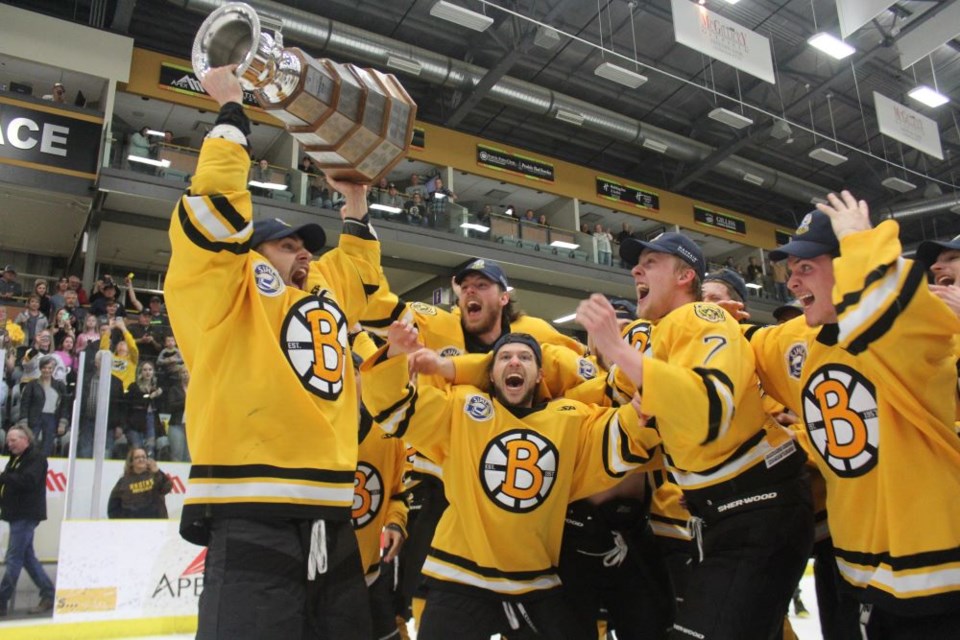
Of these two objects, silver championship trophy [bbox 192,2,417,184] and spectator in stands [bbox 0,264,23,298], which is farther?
Answer: spectator in stands [bbox 0,264,23,298]

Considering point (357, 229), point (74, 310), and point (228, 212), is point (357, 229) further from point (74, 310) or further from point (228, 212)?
point (74, 310)

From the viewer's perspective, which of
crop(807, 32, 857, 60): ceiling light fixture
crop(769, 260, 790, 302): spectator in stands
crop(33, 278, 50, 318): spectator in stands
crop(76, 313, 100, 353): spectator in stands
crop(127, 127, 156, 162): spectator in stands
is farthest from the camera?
crop(769, 260, 790, 302): spectator in stands

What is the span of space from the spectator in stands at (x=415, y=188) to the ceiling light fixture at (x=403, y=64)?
7.94 feet

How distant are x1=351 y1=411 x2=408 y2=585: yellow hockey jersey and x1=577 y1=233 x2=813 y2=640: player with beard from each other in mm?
1652

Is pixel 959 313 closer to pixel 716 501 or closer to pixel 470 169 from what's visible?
pixel 716 501

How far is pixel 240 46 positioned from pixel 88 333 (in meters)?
8.01

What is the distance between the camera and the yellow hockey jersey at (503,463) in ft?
9.02

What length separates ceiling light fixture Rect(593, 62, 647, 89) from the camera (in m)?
12.5

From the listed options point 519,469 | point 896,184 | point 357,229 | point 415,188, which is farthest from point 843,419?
point 896,184

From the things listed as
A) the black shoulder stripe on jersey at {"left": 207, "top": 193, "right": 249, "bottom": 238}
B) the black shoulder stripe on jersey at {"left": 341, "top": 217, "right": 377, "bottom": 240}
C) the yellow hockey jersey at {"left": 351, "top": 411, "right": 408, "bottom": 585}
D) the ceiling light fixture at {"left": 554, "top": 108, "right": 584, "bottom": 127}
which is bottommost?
the yellow hockey jersey at {"left": 351, "top": 411, "right": 408, "bottom": 585}

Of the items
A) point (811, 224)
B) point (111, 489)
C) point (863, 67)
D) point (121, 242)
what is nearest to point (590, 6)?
point (863, 67)

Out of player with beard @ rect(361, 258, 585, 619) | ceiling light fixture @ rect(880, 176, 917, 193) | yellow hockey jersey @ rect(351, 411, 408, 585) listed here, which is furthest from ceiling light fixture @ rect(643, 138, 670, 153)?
yellow hockey jersey @ rect(351, 411, 408, 585)

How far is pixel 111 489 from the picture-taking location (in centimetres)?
658

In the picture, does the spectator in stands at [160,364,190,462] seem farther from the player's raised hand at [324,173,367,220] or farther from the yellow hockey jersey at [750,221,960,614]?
the yellow hockey jersey at [750,221,960,614]
